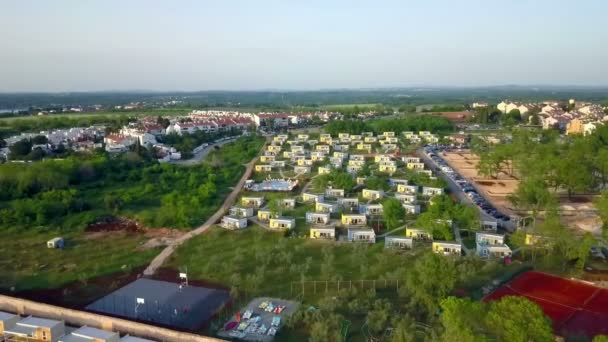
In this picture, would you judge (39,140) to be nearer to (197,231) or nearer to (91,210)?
(91,210)

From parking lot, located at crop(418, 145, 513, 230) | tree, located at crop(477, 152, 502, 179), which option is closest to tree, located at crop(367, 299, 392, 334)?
parking lot, located at crop(418, 145, 513, 230)

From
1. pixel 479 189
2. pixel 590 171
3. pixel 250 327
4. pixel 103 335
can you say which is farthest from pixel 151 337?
pixel 590 171

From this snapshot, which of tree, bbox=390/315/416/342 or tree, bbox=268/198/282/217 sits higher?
tree, bbox=268/198/282/217

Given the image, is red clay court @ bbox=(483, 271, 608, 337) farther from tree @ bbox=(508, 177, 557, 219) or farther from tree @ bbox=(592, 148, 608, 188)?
tree @ bbox=(592, 148, 608, 188)

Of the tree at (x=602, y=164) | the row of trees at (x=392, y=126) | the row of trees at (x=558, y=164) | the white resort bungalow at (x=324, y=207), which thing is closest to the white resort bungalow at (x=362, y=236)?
the white resort bungalow at (x=324, y=207)

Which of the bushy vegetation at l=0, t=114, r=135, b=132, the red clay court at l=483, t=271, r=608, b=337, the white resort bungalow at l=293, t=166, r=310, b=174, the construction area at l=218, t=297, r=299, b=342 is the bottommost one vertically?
the red clay court at l=483, t=271, r=608, b=337

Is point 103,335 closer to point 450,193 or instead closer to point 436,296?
point 436,296

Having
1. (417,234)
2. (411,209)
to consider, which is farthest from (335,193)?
(417,234)

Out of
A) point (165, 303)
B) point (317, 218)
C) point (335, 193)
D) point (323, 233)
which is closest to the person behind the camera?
point (165, 303)
